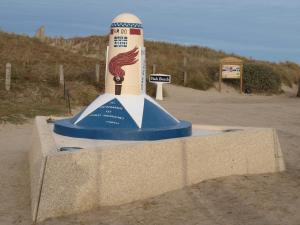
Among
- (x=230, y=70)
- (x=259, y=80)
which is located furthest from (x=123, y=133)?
(x=259, y=80)

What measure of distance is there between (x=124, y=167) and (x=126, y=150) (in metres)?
0.19

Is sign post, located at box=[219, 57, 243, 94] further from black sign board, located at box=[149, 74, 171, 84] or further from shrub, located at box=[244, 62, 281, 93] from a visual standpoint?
black sign board, located at box=[149, 74, 171, 84]

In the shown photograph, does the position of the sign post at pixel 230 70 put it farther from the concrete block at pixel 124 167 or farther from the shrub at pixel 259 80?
the concrete block at pixel 124 167

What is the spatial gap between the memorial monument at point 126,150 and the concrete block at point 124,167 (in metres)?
0.01

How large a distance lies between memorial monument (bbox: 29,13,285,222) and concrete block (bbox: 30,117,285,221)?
0.01 m

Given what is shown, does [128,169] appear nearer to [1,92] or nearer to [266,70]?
[1,92]

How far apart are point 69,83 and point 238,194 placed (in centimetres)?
1494

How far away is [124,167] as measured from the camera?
5973mm

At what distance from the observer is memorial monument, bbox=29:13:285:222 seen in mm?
5586

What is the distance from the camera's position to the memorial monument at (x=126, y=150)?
18.3ft

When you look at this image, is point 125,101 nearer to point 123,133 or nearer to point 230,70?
point 123,133

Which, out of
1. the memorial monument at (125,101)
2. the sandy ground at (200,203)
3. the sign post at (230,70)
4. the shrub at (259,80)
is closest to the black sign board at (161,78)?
the sign post at (230,70)

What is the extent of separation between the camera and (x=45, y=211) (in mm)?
5445

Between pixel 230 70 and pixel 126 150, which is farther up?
pixel 230 70
